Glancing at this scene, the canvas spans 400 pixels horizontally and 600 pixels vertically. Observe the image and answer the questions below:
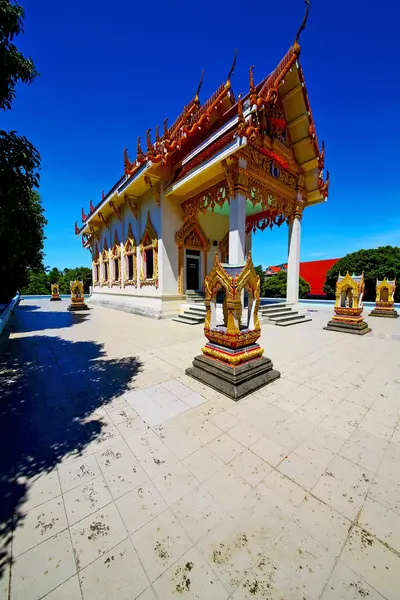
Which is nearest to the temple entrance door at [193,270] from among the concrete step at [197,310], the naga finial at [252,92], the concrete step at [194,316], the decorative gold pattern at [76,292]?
the concrete step at [197,310]

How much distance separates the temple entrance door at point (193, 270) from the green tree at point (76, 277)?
2385 centimetres

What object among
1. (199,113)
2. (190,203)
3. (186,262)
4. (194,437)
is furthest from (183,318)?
(199,113)

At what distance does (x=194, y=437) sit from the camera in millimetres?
2342

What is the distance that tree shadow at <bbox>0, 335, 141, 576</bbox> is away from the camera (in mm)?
1823

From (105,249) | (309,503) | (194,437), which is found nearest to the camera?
(309,503)

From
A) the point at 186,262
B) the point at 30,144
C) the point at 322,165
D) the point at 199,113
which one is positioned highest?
the point at 199,113

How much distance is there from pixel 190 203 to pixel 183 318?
4913 millimetres

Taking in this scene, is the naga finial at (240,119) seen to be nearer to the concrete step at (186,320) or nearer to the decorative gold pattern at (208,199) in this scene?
the decorative gold pattern at (208,199)

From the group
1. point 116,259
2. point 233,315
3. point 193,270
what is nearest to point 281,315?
point 193,270

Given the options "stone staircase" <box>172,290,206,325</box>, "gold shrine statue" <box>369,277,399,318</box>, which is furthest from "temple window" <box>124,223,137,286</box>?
"gold shrine statue" <box>369,277,399,318</box>

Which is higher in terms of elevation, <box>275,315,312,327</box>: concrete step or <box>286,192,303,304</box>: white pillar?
<box>286,192,303,304</box>: white pillar

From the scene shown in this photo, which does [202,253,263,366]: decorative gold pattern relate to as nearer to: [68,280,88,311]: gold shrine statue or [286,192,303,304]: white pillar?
[286,192,303,304]: white pillar

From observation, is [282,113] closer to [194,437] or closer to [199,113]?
[199,113]

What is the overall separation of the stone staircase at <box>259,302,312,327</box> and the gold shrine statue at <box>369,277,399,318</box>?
3695 mm
